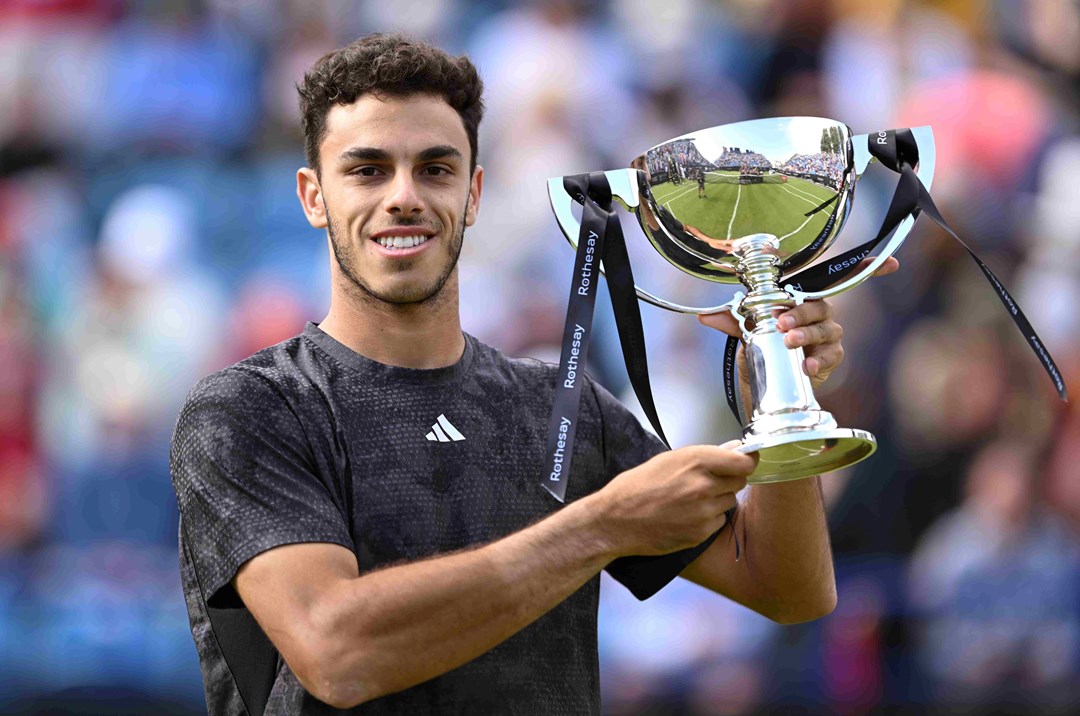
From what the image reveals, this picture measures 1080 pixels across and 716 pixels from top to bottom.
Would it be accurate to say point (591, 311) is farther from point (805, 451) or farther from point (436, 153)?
point (436, 153)

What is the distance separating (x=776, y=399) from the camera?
73.3 inches

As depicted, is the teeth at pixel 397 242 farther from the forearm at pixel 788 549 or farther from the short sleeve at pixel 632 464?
the forearm at pixel 788 549

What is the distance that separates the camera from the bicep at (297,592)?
5.85ft

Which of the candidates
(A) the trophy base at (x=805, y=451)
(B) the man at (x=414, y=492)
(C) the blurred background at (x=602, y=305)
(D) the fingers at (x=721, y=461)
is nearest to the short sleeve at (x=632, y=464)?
(B) the man at (x=414, y=492)

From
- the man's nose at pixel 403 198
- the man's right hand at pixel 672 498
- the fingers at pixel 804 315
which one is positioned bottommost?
the man's right hand at pixel 672 498

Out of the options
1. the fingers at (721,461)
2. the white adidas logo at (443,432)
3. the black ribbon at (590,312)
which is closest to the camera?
the fingers at (721,461)

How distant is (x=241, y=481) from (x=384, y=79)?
740 millimetres

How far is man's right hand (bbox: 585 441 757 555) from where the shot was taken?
5.60 feet

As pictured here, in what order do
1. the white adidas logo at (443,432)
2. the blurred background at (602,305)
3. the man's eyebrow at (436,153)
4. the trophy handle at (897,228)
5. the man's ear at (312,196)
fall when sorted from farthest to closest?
the blurred background at (602,305), the man's ear at (312,196), the man's eyebrow at (436,153), the white adidas logo at (443,432), the trophy handle at (897,228)

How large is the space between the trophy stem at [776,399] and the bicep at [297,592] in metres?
0.60

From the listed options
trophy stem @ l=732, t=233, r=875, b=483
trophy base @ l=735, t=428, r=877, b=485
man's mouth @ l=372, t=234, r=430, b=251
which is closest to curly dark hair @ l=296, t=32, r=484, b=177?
man's mouth @ l=372, t=234, r=430, b=251

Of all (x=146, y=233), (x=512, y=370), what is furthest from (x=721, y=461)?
(x=146, y=233)

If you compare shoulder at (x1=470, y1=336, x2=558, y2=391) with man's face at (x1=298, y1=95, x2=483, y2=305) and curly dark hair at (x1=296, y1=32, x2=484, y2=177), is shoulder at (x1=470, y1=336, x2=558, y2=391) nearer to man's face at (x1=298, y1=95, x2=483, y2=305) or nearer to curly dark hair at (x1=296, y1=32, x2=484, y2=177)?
man's face at (x1=298, y1=95, x2=483, y2=305)

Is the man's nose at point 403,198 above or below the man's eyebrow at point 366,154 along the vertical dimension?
below
